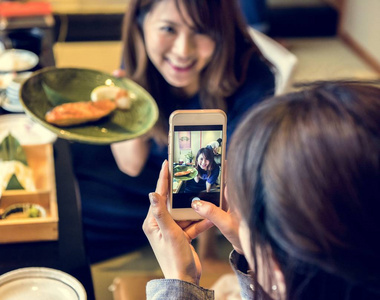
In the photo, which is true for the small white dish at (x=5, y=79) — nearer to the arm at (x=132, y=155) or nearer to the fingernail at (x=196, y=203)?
the arm at (x=132, y=155)

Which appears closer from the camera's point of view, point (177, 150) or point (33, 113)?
point (177, 150)

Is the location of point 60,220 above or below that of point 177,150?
below

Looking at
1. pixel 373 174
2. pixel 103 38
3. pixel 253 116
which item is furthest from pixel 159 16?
pixel 103 38

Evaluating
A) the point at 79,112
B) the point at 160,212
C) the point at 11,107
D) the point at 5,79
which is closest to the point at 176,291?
the point at 160,212

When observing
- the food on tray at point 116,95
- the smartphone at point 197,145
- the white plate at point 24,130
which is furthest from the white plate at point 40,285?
the food on tray at point 116,95

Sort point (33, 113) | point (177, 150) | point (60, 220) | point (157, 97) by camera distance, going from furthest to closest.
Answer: point (157, 97) → point (33, 113) → point (60, 220) → point (177, 150)

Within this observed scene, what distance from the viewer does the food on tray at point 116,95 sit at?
1401 mm

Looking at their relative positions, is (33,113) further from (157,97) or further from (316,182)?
(316,182)

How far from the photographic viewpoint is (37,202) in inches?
41.4

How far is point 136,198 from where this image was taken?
1.52 meters

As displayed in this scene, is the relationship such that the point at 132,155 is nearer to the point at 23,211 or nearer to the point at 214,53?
the point at 214,53

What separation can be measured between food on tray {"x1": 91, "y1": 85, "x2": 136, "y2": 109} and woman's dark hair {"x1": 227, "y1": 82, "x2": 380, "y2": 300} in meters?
0.83

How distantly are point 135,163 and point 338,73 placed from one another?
7.29 ft

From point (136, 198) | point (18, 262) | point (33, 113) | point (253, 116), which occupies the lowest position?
point (136, 198)
